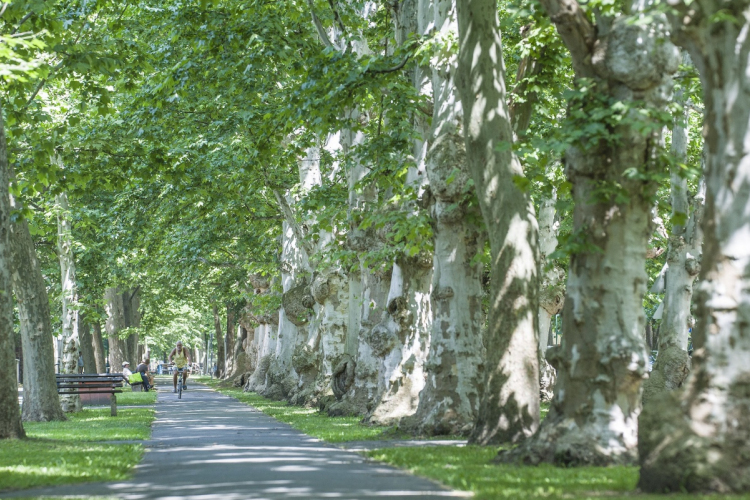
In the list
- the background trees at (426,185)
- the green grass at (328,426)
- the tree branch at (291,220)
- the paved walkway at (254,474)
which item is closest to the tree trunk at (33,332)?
the background trees at (426,185)

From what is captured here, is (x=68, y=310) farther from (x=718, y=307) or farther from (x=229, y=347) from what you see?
(x=229, y=347)

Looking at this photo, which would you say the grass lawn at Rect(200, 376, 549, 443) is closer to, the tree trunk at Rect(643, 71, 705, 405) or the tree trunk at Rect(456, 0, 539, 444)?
the tree trunk at Rect(456, 0, 539, 444)

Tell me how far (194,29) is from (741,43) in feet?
49.7

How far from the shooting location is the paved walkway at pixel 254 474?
8.40 metres

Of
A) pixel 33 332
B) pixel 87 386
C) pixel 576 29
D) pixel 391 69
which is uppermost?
pixel 391 69

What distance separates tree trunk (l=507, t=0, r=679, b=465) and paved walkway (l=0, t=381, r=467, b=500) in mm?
1704

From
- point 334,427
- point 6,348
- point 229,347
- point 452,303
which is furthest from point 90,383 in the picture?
point 229,347

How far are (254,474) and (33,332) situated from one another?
1174 cm

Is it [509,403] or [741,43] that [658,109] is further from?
[509,403]

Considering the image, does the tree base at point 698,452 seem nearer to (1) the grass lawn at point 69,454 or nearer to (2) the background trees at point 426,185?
(2) the background trees at point 426,185

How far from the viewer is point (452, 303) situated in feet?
49.9

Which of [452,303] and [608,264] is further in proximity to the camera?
[452,303]

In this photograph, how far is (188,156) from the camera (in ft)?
90.0

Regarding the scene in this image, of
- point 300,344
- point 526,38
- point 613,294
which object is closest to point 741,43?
point 613,294
